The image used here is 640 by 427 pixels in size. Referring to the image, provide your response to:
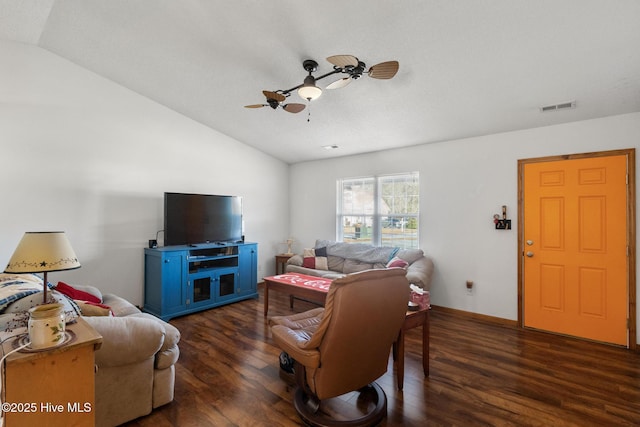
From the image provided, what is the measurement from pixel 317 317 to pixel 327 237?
10.2 ft

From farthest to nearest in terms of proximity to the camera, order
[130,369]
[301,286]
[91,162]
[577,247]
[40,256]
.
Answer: [91,162] → [301,286] → [577,247] → [130,369] → [40,256]

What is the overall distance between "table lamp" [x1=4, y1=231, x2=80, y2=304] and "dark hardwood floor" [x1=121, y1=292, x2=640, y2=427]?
1.17 m

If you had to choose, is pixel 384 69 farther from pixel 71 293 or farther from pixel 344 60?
pixel 71 293

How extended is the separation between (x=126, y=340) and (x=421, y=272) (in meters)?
3.21

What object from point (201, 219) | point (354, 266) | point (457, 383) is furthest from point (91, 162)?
point (457, 383)

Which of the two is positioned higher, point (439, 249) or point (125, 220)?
point (125, 220)

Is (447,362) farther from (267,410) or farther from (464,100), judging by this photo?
(464,100)

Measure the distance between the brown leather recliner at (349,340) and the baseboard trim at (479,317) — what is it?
2506 mm

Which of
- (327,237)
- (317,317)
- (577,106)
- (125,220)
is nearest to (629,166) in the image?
(577,106)

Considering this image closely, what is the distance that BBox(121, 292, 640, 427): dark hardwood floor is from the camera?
2029 millimetres

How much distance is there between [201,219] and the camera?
14.5 feet

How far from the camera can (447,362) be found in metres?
2.79

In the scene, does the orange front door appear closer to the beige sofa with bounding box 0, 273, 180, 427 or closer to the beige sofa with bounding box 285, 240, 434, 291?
the beige sofa with bounding box 285, 240, 434, 291

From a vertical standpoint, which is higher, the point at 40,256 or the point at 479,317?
the point at 40,256
